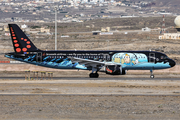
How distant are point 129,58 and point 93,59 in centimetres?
587

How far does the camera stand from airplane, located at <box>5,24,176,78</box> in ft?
173

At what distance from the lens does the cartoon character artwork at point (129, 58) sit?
53.0 meters

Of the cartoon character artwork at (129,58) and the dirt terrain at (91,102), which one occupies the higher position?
the cartoon character artwork at (129,58)

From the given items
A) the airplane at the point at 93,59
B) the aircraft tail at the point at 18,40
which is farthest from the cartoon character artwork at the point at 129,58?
the aircraft tail at the point at 18,40

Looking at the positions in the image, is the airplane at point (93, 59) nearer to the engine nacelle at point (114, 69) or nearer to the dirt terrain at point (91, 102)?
the engine nacelle at point (114, 69)

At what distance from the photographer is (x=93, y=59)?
53.5 m

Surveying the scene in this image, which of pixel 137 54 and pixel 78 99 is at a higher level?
pixel 137 54

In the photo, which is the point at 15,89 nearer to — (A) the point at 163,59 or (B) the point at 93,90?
(B) the point at 93,90

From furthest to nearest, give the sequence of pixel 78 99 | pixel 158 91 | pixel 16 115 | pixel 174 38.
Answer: pixel 174 38 < pixel 158 91 < pixel 78 99 < pixel 16 115

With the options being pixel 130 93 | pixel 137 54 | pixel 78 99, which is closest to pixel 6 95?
pixel 78 99

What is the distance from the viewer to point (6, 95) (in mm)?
34281

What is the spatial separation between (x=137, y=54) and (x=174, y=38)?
3658 inches

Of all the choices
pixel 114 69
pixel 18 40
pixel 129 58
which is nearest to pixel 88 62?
pixel 114 69

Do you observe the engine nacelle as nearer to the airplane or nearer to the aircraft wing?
the airplane
